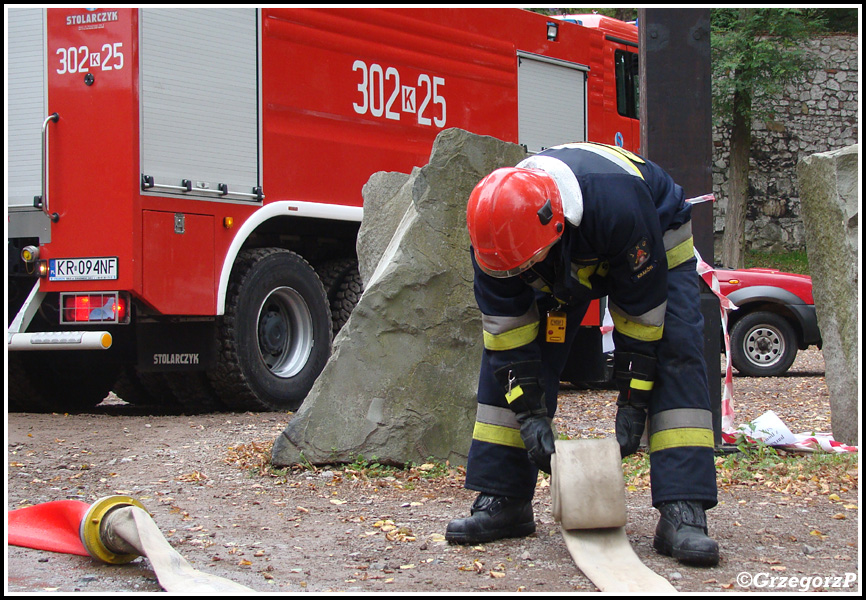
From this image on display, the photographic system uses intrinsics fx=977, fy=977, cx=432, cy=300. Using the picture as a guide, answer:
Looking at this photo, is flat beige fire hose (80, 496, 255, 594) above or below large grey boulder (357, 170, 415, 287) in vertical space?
below

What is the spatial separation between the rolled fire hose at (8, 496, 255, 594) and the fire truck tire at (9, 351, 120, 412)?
13.6 feet

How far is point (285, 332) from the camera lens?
8.04m

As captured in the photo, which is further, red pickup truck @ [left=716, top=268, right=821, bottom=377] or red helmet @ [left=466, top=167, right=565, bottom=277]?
red pickup truck @ [left=716, top=268, right=821, bottom=377]

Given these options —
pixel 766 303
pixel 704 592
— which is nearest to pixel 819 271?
pixel 704 592

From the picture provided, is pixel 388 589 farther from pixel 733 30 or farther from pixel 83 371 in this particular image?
pixel 733 30

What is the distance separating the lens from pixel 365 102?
843 cm

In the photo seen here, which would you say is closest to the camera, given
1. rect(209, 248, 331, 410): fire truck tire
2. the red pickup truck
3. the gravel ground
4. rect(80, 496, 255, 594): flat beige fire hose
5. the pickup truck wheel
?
rect(80, 496, 255, 594): flat beige fire hose

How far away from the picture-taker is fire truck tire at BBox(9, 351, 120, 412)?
7.98m

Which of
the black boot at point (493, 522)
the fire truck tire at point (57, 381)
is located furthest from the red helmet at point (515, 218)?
the fire truck tire at point (57, 381)

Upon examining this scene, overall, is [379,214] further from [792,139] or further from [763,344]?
[792,139]

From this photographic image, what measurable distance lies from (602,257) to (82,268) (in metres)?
4.54

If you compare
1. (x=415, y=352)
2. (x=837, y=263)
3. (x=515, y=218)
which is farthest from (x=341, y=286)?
(x=515, y=218)

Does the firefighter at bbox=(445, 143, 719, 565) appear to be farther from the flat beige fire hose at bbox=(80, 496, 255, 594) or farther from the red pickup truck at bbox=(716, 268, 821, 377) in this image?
the red pickup truck at bbox=(716, 268, 821, 377)

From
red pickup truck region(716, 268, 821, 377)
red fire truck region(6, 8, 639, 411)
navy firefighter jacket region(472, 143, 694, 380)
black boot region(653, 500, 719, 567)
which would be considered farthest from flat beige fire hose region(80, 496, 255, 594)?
red pickup truck region(716, 268, 821, 377)
